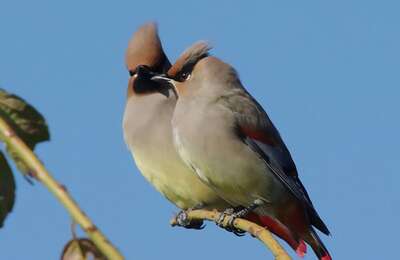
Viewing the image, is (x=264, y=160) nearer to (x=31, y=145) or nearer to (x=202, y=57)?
(x=202, y=57)

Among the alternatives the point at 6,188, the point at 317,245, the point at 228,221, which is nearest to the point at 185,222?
the point at 228,221

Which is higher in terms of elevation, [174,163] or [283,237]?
[174,163]

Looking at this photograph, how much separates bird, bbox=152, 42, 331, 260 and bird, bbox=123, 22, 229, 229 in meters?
0.40

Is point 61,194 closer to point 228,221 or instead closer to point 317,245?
point 228,221

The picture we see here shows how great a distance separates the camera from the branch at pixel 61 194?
29.6 inches

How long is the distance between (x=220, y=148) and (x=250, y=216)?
0.61 meters

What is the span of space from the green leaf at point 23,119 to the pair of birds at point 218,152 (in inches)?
133

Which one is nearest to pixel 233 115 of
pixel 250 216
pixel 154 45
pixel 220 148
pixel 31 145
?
pixel 220 148

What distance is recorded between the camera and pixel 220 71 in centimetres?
479

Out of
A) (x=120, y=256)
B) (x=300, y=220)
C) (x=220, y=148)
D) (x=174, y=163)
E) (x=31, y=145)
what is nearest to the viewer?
(x=120, y=256)

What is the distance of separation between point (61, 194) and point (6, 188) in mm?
155

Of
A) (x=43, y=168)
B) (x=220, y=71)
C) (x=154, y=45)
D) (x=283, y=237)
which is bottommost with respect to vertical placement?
(x=283, y=237)

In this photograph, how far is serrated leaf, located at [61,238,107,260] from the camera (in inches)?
31.8

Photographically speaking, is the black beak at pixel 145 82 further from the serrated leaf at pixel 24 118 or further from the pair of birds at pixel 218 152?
the serrated leaf at pixel 24 118
